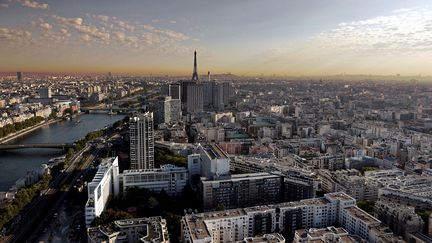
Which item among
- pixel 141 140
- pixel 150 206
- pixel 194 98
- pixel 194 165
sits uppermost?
pixel 194 98

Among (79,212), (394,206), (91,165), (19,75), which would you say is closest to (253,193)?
(394,206)

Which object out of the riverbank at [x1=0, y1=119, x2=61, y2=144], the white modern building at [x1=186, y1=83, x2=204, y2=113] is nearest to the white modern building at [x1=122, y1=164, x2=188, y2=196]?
the riverbank at [x1=0, y1=119, x2=61, y2=144]

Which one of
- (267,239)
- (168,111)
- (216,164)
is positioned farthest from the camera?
(168,111)

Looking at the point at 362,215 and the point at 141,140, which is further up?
the point at 141,140

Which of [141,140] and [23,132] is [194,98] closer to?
[23,132]

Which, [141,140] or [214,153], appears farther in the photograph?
[141,140]

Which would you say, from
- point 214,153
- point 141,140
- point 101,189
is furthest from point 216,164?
point 141,140

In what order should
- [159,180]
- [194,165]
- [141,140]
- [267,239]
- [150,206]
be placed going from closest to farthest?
[267,239], [150,206], [159,180], [194,165], [141,140]
